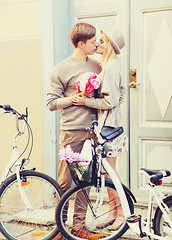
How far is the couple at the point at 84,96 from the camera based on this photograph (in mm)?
3592

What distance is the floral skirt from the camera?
3615 mm

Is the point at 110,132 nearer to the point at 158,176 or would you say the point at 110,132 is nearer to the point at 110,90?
the point at 110,90

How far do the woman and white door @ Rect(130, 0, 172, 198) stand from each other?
3.26 ft

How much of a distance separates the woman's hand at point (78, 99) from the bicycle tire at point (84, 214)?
71cm

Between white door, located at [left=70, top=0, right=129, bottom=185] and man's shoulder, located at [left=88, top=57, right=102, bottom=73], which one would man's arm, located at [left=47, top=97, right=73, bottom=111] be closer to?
man's shoulder, located at [left=88, top=57, right=102, bottom=73]

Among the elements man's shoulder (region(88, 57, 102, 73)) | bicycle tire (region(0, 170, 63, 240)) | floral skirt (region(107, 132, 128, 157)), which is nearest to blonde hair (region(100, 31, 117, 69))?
man's shoulder (region(88, 57, 102, 73))

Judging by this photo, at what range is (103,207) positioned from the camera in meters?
3.48

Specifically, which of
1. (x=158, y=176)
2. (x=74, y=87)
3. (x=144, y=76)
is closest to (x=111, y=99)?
(x=74, y=87)

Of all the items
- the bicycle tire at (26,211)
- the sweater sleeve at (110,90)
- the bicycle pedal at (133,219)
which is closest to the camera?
the bicycle pedal at (133,219)

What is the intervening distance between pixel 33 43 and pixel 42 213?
74.2 inches

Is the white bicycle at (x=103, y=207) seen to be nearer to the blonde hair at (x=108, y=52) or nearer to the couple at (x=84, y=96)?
the couple at (x=84, y=96)

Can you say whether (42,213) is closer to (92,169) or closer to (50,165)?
(50,165)

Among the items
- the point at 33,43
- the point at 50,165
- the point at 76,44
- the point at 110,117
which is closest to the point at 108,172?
the point at 110,117

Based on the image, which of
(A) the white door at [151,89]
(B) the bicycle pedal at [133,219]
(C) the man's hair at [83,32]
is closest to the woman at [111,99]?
(C) the man's hair at [83,32]
